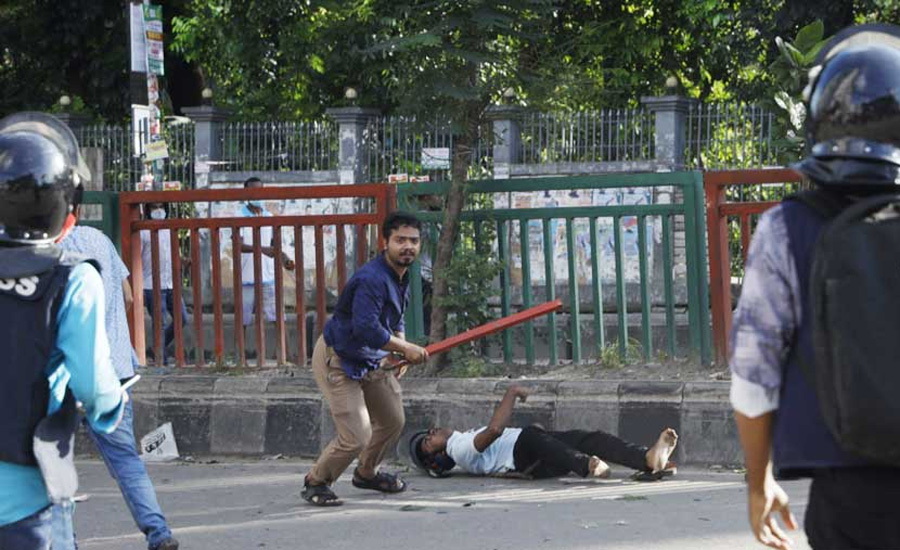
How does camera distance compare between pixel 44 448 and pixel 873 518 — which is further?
pixel 44 448

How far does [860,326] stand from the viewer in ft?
9.34

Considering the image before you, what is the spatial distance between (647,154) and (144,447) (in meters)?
6.76

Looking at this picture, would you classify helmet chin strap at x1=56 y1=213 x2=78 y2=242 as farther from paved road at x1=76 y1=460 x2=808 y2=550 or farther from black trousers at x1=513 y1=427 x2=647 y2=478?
black trousers at x1=513 y1=427 x2=647 y2=478

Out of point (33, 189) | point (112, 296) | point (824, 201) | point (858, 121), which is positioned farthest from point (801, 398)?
point (112, 296)

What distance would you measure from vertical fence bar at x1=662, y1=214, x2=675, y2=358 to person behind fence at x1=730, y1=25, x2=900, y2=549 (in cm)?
587

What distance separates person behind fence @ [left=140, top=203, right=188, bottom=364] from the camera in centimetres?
1027

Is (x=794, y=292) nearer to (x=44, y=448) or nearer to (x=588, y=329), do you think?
(x=44, y=448)

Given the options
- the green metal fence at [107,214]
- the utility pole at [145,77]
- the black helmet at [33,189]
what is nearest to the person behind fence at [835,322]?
the black helmet at [33,189]

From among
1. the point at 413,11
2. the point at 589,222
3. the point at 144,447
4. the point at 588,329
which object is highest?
the point at 413,11

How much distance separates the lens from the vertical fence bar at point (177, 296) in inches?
392

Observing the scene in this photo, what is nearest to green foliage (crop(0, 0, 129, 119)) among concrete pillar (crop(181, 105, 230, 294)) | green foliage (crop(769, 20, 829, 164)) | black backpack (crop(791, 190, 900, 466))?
concrete pillar (crop(181, 105, 230, 294))

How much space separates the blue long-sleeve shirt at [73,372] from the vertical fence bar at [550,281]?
18.7 ft

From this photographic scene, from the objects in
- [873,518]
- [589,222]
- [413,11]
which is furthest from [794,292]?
[413,11]

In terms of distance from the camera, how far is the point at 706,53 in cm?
2272
